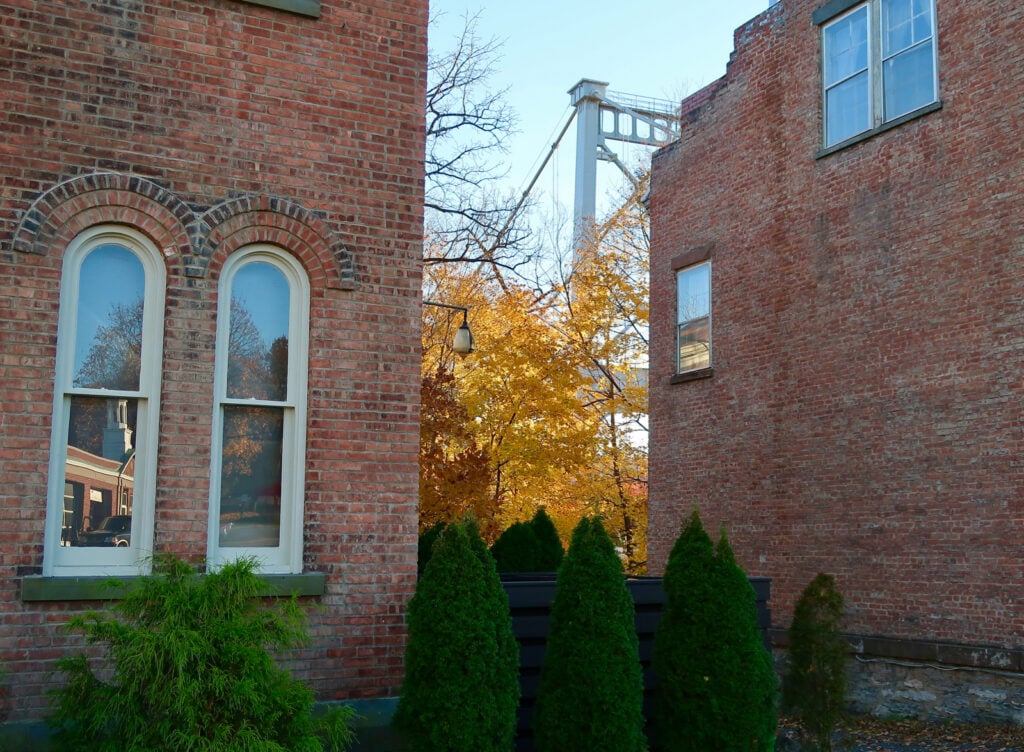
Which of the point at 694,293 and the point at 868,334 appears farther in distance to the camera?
the point at 694,293

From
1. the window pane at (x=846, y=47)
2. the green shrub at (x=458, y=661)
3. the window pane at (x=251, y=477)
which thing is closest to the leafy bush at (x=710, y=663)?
the green shrub at (x=458, y=661)

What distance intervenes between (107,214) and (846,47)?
10.5 metres

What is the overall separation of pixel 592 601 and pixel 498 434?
1252 centimetres

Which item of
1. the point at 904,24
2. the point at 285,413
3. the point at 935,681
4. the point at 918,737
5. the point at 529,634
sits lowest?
the point at 918,737

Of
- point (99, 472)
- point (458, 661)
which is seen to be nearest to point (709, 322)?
point (458, 661)

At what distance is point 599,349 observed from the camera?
22641 millimetres

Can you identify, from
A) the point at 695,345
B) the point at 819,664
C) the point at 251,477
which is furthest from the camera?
the point at 695,345

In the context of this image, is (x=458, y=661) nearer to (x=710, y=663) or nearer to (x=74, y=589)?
(x=710, y=663)

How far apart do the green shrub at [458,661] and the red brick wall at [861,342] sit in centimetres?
659

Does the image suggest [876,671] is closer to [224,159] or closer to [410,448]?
[410,448]

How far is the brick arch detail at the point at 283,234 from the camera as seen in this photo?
24.5 ft

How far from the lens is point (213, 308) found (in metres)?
7.42

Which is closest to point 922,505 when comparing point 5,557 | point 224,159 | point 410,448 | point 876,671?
point 876,671

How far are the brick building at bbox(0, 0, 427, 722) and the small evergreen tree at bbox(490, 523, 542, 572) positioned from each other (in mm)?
5747
